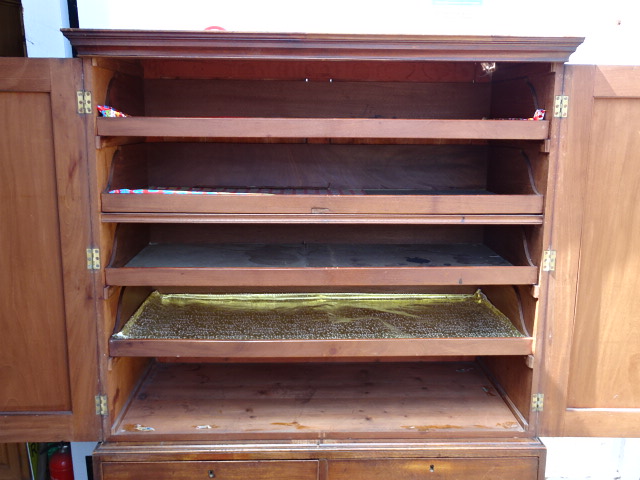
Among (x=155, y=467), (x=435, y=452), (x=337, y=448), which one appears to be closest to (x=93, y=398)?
(x=155, y=467)

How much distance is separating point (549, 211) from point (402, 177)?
68cm

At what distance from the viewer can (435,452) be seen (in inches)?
71.8

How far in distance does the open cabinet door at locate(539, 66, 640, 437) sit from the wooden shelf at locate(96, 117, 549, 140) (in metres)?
0.17

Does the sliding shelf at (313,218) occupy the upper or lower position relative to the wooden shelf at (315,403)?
upper

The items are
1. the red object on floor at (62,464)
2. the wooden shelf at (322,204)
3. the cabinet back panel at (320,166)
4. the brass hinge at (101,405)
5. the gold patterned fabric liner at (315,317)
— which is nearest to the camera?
the wooden shelf at (322,204)

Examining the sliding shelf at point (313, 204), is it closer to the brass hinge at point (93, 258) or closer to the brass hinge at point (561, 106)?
the brass hinge at point (93, 258)

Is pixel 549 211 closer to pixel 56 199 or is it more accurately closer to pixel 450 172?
pixel 450 172

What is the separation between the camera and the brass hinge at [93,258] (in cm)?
172

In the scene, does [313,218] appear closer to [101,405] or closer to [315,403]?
[315,403]

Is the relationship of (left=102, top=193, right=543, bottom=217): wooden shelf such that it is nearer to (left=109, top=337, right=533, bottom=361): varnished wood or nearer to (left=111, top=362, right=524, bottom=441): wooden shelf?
(left=109, top=337, right=533, bottom=361): varnished wood

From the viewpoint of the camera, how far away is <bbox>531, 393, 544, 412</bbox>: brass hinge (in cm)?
185

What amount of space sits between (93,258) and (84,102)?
500mm

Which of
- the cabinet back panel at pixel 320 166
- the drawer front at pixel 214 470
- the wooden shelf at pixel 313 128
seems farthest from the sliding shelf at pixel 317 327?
the wooden shelf at pixel 313 128

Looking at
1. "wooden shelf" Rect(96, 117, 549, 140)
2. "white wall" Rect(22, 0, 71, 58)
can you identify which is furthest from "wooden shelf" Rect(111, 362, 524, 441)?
"white wall" Rect(22, 0, 71, 58)
